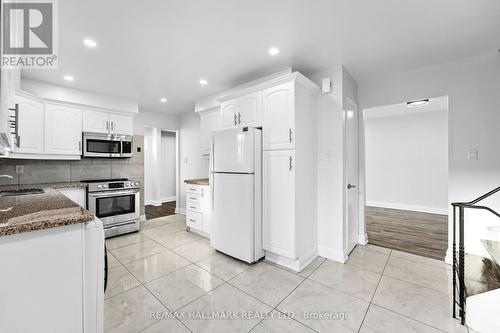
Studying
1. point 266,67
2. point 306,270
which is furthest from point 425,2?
point 306,270

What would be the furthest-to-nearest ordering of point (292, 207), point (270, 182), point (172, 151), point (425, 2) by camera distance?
1. point (172, 151)
2. point (270, 182)
3. point (292, 207)
4. point (425, 2)

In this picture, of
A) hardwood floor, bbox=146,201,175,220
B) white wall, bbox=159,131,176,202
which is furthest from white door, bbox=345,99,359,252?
white wall, bbox=159,131,176,202

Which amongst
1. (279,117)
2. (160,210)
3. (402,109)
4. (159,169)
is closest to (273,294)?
(279,117)

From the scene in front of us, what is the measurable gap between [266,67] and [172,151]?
498 cm

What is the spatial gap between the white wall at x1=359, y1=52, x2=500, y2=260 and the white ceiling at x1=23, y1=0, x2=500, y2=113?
17cm

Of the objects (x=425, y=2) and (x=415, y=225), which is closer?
(x=425, y=2)

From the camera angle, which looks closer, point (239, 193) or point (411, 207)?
point (239, 193)

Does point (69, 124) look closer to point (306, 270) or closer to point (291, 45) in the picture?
point (291, 45)

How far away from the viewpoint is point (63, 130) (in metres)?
3.35

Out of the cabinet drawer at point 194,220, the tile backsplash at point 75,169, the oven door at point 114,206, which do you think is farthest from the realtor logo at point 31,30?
the cabinet drawer at point 194,220

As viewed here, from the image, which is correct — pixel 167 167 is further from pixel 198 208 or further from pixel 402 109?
pixel 402 109

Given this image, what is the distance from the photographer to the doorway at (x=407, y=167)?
4464 millimetres

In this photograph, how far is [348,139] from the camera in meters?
2.87

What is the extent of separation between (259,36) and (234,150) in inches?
50.0
